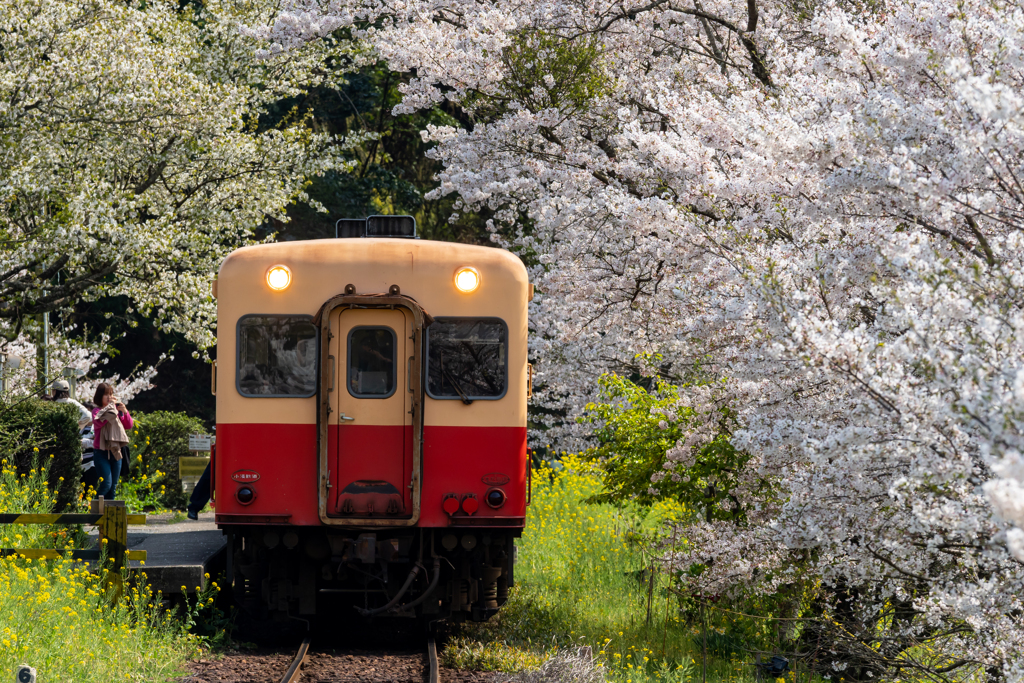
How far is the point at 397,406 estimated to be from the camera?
295 inches

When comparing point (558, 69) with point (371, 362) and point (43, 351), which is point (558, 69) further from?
point (43, 351)

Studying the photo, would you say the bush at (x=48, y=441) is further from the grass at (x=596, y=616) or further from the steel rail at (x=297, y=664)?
the grass at (x=596, y=616)

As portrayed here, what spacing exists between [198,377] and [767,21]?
69.5 feet

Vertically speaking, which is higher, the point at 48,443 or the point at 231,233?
the point at 231,233

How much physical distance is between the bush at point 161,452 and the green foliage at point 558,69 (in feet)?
26.9

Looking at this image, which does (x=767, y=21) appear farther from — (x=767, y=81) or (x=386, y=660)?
(x=386, y=660)

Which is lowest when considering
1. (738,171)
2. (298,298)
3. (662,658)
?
(662,658)

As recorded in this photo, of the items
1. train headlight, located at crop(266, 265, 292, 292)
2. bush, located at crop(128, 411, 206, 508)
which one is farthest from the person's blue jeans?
train headlight, located at crop(266, 265, 292, 292)

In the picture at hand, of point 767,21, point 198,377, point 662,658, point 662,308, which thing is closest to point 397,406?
point 662,658

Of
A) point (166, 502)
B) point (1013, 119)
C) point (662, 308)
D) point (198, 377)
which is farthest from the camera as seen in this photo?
point (198, 377)

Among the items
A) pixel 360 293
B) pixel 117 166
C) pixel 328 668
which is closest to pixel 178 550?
pixel 328 668

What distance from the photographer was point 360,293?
7531mm

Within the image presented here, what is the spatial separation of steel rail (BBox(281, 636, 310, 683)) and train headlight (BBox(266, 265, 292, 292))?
98.9 inches

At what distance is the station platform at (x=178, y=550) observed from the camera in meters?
7.83
